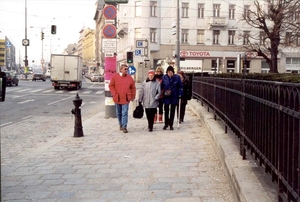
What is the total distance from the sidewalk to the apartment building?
43.2 m

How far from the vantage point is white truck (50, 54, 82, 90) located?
3791 centimetres

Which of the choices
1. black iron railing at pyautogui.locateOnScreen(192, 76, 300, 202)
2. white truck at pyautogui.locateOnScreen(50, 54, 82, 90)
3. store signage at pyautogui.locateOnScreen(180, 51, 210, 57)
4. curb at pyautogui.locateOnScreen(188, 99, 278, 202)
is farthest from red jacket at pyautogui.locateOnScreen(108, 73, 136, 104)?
store signage at pyautogui.locateOnScreen(180, 51, 210, 57)

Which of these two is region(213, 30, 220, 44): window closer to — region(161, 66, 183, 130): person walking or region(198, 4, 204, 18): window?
region(198, 4, 204, 18): window

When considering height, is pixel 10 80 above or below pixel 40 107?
above

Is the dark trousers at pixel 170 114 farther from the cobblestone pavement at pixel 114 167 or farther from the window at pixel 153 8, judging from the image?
the window at pixel 153 8

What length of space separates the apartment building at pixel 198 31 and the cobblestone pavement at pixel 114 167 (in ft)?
139

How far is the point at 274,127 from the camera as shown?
159 inches

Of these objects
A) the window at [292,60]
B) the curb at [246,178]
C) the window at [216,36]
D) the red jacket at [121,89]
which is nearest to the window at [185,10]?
the window at [216,36]

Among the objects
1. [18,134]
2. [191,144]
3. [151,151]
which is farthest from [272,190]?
[18,134]

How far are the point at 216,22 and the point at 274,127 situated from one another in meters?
50.5

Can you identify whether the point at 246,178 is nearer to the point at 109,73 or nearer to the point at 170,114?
the point at 170,114

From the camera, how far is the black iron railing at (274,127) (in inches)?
129

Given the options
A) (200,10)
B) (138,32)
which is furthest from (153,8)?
(200,10)

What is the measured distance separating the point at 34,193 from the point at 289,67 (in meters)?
54.2
